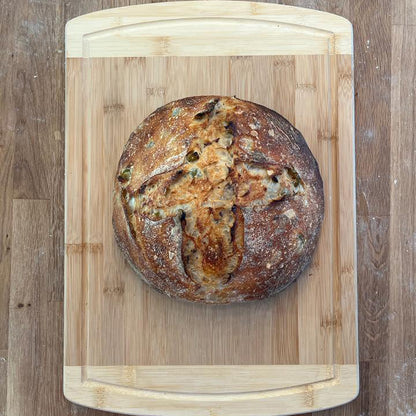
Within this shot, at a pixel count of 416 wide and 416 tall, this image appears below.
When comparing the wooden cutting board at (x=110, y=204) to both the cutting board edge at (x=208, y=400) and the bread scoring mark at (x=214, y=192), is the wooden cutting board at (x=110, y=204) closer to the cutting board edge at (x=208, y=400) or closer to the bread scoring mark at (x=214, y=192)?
the cutting board edge at (x=208, y=400)

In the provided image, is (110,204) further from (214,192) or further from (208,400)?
(208,400)

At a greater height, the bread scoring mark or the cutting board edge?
the bread scoring mark

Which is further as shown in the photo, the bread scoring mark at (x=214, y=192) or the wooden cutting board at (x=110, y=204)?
the wooden cutting board at (x=110, y=204)

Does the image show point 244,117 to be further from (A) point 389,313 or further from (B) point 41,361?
(B) point 41,361

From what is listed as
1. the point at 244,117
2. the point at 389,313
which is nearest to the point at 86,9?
the point at 244,117

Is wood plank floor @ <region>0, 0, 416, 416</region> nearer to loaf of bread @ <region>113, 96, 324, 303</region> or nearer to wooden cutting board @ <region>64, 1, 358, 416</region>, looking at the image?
wooden cutting board @ <region>64, 1, 358, 416</region>

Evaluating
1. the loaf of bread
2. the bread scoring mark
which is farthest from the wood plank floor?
the bread scoring mark

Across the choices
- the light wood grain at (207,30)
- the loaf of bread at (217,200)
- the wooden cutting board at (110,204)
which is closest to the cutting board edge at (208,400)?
the wooden cutting board at (110,204)
